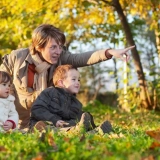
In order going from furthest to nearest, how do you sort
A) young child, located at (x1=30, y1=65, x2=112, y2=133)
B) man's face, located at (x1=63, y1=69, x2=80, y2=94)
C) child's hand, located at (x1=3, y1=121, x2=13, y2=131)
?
man's face, located at (x1=63, y1=69, x2=80, y2=94), young child, located at (x1=30, y1=65, x2=112, y2=133), child's hand, located at (x1=3, y1=121, x2=13, y2=131)

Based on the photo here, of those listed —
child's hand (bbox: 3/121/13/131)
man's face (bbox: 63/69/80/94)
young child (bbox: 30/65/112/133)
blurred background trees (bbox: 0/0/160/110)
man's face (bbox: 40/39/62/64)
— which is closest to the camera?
child's hand (bbox: 3/121/13/131)

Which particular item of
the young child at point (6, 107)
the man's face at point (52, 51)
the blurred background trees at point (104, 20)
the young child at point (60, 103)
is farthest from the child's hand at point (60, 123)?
the blurred background trees at point (104, 20)

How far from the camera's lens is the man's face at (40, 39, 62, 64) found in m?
6.27

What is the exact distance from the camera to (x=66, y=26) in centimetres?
1388

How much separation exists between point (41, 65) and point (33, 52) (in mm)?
235

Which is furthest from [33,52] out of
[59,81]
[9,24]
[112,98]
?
[112,98]

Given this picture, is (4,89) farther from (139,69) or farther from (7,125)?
(139,69)

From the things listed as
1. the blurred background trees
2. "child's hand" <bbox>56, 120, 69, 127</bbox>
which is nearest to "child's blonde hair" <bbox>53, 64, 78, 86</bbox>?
"child's hand" <bbox>56, 120, 69, 127</bbox>

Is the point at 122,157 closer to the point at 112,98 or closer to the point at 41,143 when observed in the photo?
the point at 41,143

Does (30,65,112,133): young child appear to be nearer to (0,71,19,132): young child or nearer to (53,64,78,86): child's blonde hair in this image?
(53,64,78,86): child's blonde hair

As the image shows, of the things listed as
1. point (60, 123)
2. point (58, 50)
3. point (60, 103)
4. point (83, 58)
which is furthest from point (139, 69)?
point (60, 123)

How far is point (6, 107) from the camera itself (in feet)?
18.8

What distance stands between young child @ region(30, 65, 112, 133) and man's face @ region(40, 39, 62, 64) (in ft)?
0.76

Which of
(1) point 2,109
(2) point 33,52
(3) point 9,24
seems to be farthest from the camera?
(3) point 9,24
